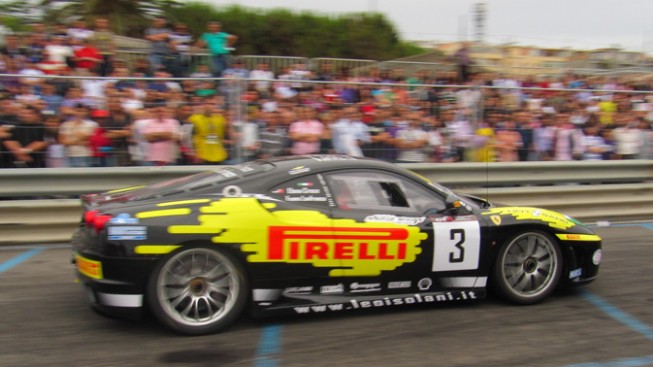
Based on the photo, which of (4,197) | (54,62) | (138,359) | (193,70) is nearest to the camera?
(138,359)

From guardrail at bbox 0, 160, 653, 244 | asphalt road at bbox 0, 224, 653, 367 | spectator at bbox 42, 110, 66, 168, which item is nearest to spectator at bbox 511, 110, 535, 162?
guardrail at bbox 0, 160, 653, 244

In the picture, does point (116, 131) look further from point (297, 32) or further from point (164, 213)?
point (297, 32)

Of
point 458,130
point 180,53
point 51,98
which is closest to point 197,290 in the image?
point 51,98

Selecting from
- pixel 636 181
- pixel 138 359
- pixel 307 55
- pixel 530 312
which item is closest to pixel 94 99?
pixel 138 359

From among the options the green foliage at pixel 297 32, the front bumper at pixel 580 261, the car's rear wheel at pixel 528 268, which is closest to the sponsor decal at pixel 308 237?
the car's rear wheel at pixel 528 268

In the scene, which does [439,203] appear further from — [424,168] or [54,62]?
[54,62]

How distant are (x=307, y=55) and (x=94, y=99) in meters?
29.1

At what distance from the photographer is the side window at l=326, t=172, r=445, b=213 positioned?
4.71 metres

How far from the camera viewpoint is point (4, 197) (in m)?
6.99

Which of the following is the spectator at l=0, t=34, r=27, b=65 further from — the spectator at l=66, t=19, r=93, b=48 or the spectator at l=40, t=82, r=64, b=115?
the spectator at l=40, t=82, r=64, b=115

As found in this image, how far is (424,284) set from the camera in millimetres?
4773

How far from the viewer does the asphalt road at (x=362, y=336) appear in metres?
3.92

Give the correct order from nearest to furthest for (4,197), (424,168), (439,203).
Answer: (439,203), (4,197), (424,168)

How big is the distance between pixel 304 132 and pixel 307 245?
3.48 meters
